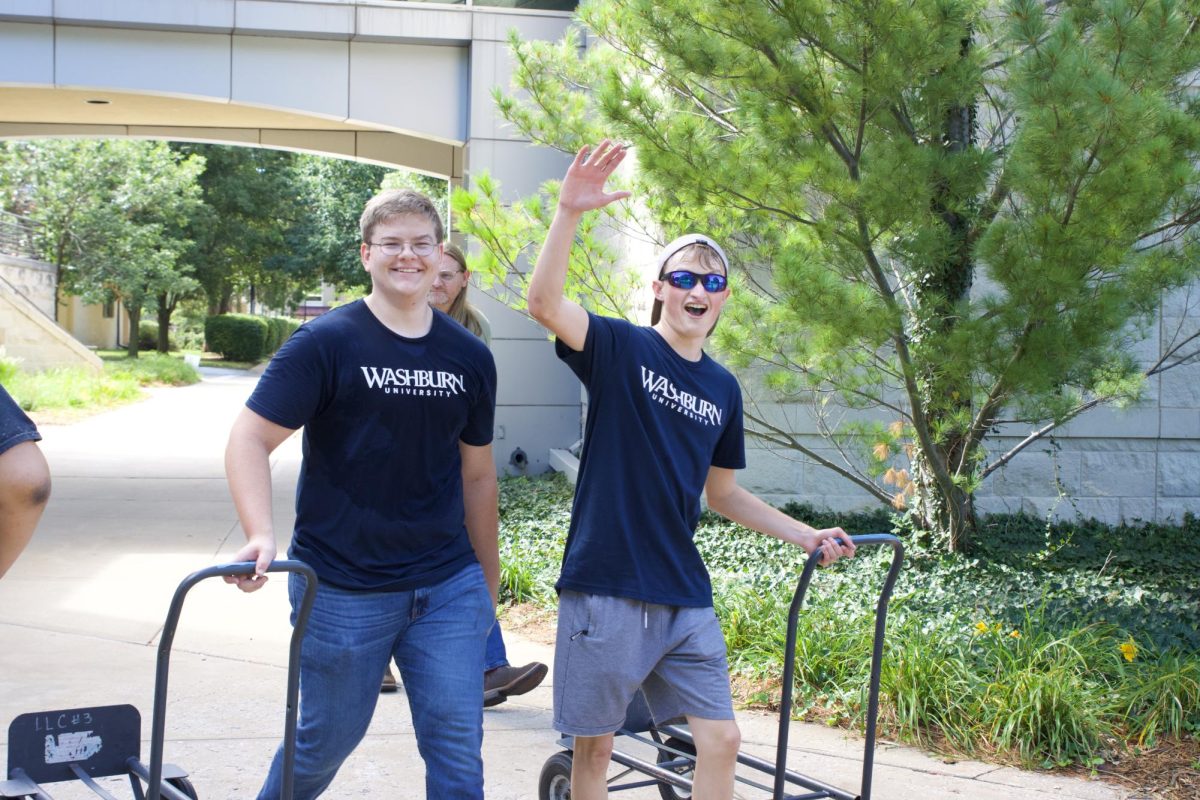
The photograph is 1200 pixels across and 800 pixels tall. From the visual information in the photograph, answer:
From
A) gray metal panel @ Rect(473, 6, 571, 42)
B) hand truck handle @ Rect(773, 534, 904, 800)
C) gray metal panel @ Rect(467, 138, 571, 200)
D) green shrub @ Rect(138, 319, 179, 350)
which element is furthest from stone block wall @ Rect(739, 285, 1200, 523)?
green shrub @ Rect(138, 319, 179, 350)

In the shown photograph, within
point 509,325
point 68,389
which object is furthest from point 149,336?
point 509,325

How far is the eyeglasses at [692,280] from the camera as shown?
339 cm

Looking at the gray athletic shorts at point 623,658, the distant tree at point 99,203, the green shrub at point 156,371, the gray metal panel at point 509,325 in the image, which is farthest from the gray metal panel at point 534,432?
the distant tree at point 99,203

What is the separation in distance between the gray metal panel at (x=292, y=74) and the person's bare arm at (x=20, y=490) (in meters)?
9.44

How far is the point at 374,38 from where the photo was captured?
11.3m

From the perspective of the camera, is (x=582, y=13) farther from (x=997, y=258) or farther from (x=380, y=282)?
(x=380, y=282)

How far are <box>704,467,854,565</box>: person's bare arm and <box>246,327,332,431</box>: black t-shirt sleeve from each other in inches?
47.0

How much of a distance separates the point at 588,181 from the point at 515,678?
2.58 meters

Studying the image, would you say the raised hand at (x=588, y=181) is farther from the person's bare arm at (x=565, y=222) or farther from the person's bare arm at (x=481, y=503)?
the person's bare arm at (x=481, y=503)

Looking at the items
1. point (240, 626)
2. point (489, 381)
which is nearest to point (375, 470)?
point (489, 381)

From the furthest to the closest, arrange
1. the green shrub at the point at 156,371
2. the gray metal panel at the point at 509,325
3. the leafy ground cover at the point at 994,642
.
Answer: the green shrub at the point at 156,371, the gray metal panel at the point at 509,325, the leafy ground cover at the point at 994,642

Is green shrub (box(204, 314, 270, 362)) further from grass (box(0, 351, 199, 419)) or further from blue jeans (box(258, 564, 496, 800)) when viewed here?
blue jeans (box(258, 564, 496, 800))

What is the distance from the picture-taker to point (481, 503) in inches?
135

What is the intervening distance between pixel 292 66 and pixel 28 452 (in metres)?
9.59
